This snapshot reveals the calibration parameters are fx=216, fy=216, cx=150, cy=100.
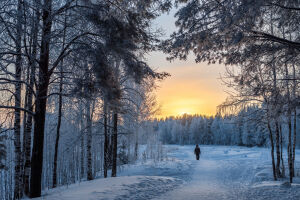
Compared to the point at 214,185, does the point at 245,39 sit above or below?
above

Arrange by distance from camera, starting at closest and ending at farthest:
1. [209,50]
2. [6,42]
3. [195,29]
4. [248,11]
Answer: [248,11] < [6,42] < [195,29] < [209,50]

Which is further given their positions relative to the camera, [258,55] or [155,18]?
[155,18]

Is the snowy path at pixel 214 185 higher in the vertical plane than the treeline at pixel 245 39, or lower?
lower

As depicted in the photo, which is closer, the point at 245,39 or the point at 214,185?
the point at 245,39

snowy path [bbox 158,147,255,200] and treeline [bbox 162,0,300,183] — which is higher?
treeline [bbox 162,0,300,183]

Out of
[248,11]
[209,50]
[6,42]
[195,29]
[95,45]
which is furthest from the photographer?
[209,50]

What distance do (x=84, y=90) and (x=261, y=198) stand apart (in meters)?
6.48

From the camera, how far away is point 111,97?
622cm

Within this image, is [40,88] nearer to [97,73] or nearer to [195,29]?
[97,73]

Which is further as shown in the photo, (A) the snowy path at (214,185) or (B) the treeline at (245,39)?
(A) the snowy path at (214,185)

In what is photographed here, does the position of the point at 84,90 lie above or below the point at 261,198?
above

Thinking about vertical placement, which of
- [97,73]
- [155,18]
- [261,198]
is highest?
[155,18]

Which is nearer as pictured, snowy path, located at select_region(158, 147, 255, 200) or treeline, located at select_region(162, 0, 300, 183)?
treeline, located at select_region(162, 0, 300, 183)

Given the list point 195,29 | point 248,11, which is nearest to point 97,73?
→ point 195,29
